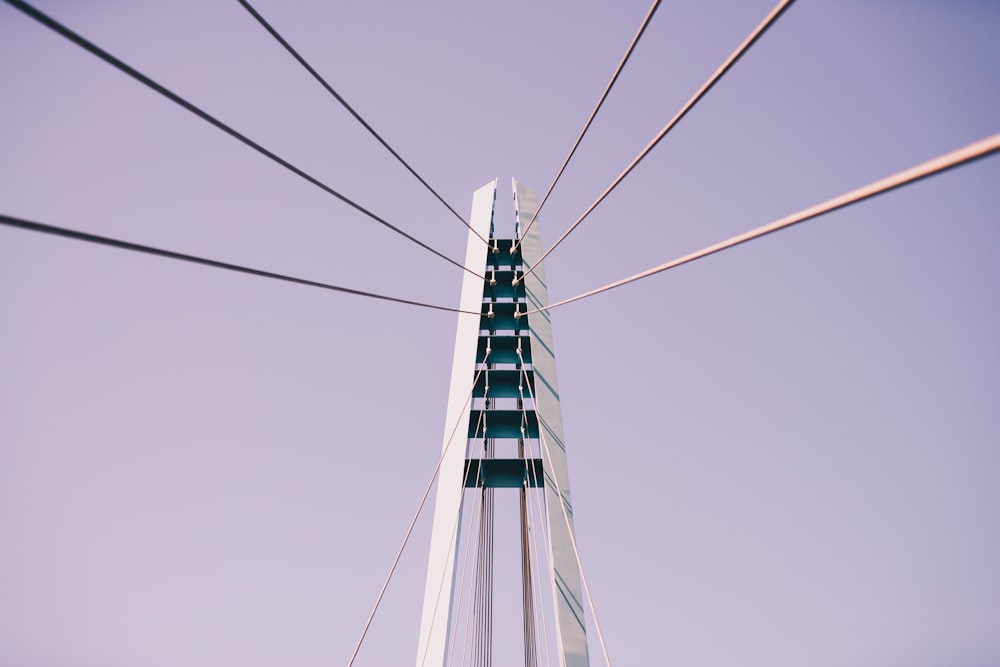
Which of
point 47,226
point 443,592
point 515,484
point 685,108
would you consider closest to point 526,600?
point 515,484

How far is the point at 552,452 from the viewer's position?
6961mm

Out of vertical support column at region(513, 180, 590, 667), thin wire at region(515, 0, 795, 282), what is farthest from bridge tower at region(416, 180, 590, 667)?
thin wire at region(515, 0, 795, 282)

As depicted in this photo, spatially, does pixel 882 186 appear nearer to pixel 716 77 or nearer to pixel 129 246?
pixel 716 77

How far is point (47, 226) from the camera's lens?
2094mm

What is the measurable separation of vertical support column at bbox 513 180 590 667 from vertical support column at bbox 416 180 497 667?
703 millimetres

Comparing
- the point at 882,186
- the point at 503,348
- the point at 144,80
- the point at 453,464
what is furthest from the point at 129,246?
the point at 503,348

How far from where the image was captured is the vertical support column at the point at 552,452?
5.85m

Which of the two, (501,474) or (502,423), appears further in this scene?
(502,423)

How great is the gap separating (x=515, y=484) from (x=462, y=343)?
217 centimetres

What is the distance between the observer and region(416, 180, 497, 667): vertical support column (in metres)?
6.13

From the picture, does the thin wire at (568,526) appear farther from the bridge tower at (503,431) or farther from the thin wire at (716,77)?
the thin wire at (716,77)

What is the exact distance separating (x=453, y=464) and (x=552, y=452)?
52.2 inches

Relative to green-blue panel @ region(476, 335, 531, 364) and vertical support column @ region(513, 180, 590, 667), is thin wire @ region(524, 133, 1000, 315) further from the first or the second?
green-blue panel @ region(476, 335, 531, 364)

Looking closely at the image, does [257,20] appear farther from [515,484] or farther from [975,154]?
[515,484]
